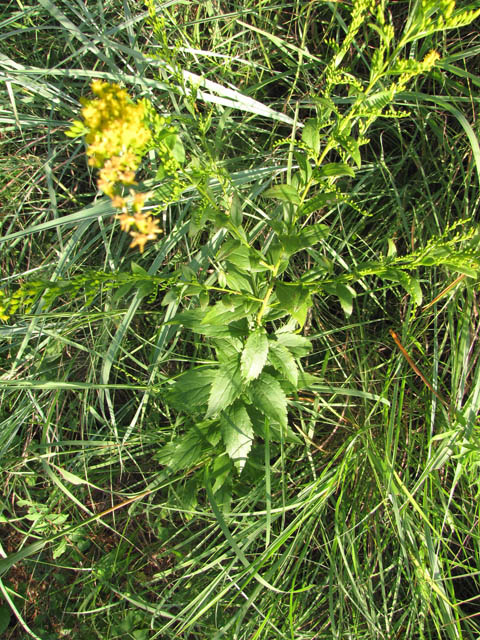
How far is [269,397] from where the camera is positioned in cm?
170

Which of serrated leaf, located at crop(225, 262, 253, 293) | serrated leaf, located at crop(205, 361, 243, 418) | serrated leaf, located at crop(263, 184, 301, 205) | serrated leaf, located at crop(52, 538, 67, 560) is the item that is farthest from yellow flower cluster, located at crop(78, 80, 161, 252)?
serrated leaf, located at crop(52, 538, 67, 560)

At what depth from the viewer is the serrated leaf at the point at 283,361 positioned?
170cm

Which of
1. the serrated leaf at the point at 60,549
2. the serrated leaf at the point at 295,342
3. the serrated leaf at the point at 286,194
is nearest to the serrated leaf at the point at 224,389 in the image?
the serrated leaf at the point at 295,342

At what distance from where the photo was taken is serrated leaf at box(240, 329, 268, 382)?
1.59 meters

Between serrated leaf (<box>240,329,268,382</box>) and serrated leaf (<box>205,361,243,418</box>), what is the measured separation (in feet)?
0.32

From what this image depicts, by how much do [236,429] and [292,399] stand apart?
22.6 inches

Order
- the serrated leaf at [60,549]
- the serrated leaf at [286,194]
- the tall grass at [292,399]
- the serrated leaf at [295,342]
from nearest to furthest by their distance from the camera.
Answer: the serrated leaf at [286,194], the serrated leaf at [295,342], the tall grass at [292,399], the serrated leaf at [60,549]

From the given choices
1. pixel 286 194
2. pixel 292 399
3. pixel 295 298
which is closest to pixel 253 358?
pixel 295 298

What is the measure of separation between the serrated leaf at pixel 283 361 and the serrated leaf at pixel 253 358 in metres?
0.14

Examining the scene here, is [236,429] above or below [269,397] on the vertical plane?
below

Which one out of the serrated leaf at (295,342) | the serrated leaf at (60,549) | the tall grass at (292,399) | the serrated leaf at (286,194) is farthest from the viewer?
the serrated leaf at (60,549)

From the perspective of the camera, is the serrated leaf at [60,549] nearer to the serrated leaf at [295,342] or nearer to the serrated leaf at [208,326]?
the serrated leaf at [208,326]

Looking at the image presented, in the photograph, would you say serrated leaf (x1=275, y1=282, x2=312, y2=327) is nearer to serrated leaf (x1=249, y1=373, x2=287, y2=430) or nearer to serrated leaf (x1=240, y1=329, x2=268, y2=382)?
serrated leaf (x1=240, y1=329, x2=268, y2=382)

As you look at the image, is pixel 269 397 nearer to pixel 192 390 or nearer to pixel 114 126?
pixel 192 390
